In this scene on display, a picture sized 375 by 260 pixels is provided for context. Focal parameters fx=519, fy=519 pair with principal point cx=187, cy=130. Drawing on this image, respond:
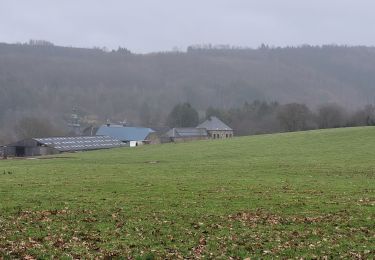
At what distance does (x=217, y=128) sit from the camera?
525 feet

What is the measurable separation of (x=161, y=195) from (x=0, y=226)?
8.35 m

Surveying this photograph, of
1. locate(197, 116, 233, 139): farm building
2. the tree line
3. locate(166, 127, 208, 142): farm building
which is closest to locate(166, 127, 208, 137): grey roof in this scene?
locate(166, 127, 208, 142): farm building

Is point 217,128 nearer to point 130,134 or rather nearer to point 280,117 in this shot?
point 280,117

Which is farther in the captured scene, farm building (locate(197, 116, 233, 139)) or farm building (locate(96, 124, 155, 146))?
farm building (locate(197, 116, 233, 139))

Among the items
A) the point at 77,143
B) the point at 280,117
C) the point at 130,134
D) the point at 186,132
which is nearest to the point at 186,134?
the point at 186,132

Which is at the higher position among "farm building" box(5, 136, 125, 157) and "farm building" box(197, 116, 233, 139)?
"farm building" box(197, 116, 233, 139)

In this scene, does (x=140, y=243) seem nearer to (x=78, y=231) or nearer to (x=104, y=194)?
(x=78, y=231)

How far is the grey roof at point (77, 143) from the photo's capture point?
103 meters

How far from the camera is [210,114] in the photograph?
177625mm

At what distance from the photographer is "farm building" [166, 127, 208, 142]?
14769 cm

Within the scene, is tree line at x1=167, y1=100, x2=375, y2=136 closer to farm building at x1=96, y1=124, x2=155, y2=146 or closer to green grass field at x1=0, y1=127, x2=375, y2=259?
farm building at x1=96, y1=124, x2=155, y2=146

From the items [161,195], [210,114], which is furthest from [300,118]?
[161,195]

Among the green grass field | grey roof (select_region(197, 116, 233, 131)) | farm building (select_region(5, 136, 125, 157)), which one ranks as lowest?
the green grass field

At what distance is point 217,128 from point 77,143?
2407 inches
